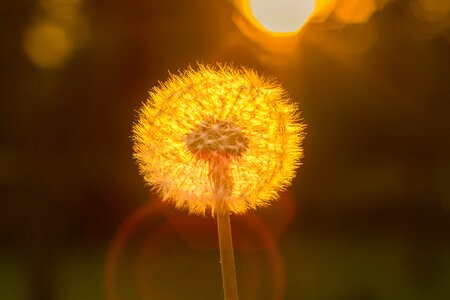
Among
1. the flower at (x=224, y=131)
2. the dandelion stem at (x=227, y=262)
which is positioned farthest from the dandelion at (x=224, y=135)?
the dandelion stem at (x=227, y=262)

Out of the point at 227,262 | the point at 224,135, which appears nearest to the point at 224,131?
the point at 224,135

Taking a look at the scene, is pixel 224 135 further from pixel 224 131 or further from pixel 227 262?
pixel 227 262

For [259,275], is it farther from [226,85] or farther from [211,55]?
[226,85]

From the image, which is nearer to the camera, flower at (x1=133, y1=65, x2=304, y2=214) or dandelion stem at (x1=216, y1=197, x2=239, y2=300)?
dandelion stem at (x1=216, y1=197, x2=239, y2=300)

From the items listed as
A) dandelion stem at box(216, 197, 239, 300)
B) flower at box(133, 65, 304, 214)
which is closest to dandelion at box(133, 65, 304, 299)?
flower at box(133, 65, 304, 214)

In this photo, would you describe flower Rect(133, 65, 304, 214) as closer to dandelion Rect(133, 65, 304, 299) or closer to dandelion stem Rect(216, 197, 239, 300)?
dandelion Rect(133, 65, 304, 299)

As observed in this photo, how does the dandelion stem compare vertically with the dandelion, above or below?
below

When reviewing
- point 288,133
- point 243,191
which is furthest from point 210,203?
point 288,133

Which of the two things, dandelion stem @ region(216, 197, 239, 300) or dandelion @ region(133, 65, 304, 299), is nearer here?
dandelion stem @ region(216, 197, 239, 300)
